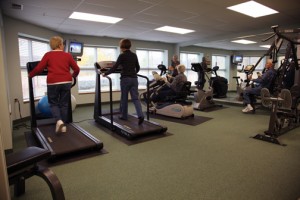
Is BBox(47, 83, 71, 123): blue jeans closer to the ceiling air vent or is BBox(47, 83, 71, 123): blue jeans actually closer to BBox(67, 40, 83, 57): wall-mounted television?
the ceiling air vent

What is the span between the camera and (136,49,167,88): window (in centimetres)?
886

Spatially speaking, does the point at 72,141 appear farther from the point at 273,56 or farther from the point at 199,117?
the point at 273,56

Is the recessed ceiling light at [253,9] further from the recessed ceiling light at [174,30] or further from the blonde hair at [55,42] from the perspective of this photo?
the blonde hair at [55,42]

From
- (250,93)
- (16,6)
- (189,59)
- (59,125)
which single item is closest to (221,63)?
(189,59)

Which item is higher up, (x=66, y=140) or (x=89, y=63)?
(x=89, y=63)

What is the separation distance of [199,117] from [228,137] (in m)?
1.63

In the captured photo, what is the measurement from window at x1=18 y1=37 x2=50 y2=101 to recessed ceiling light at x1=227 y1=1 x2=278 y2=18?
16.9ft

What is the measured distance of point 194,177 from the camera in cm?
231

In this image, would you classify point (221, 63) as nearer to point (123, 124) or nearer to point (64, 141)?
point (123, 124)

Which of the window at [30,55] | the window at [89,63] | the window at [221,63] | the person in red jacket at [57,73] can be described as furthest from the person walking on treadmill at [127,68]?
the window at [221,63]

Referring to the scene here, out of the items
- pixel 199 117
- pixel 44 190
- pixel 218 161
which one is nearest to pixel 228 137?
pixel 218 161

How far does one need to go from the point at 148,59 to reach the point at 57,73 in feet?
20.6

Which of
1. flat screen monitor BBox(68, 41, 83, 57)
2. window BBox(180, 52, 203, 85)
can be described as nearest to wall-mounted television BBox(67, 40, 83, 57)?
flat screen monitor BBox(68, 41, 83, 57)

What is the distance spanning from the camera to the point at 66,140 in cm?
312
